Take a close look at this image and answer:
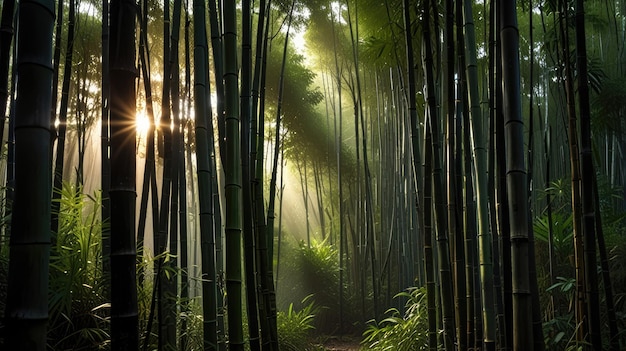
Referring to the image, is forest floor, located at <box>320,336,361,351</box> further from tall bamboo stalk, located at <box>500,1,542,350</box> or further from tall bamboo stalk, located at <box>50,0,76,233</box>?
tall bamboo stalk, located at <box>500,1,542,350</box>

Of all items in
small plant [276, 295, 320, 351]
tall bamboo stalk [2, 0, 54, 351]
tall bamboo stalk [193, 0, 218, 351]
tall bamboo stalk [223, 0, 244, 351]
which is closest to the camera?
tall bamboo stalk [2, 0, 54, 351]

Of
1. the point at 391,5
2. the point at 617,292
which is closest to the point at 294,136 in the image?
the point at 391,5

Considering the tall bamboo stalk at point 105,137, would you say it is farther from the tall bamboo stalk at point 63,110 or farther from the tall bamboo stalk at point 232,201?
the tall bamboo stalk at point 232,201

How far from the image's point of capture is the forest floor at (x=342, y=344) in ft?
16.3

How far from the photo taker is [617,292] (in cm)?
343

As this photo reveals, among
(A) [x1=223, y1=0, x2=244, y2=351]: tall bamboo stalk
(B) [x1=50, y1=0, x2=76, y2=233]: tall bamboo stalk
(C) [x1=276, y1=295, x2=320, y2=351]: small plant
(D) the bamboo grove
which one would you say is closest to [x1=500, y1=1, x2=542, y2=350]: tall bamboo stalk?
(D) the bamboo grove

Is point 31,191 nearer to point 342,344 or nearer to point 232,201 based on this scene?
point 232,201

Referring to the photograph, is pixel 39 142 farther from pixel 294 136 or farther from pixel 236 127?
pixel 294 136

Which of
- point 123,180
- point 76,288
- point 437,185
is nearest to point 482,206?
point 437,185

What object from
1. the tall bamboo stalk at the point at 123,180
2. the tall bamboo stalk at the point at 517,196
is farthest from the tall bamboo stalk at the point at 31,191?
the tall bamboo stalk at the point at 517,196

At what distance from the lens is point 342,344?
208 inches

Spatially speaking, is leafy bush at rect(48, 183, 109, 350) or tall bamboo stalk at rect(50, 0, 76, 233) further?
tall bamboo stalk at rect(50, 0, 76, 233)

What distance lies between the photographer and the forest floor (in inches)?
196

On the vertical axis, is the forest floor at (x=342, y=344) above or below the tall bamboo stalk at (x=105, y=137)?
below
